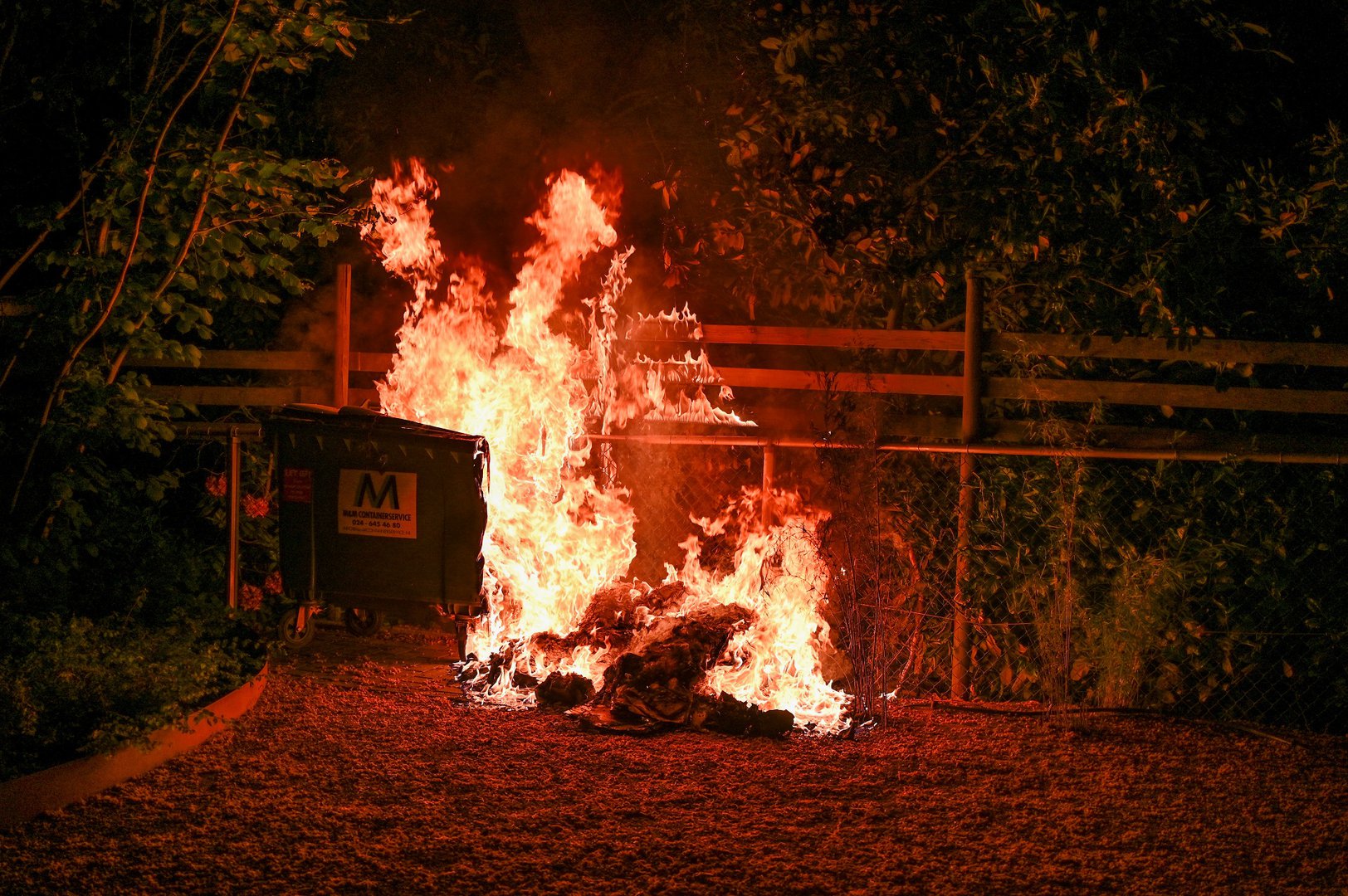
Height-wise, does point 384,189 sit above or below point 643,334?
above

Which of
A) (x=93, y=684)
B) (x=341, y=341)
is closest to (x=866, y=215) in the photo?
(x=341, y=341)

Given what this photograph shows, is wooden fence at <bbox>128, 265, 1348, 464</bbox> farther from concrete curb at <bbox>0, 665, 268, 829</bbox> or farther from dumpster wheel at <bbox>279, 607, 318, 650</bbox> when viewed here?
concrete curb at <bbox>0, 665, 268, 829</bbox>

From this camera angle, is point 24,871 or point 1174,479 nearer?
point 24,871

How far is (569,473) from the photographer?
666 centimetres

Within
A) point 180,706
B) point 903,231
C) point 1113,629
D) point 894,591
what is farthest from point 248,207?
point 1113,629

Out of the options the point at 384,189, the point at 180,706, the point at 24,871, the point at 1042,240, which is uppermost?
the point at 384,189

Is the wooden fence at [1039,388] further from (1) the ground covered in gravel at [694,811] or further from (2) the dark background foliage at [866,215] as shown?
(1) the ground covered in gravel at [694,811]

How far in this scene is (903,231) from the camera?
674 centimetres

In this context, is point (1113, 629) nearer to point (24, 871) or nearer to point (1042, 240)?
point (1042, 240)

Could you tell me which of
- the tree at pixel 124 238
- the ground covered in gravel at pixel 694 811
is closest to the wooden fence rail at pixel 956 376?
the tree at pixel 124 238

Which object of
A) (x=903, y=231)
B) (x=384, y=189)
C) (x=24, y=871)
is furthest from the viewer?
(x=384, y=189)

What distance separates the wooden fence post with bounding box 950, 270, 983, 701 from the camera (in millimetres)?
6109

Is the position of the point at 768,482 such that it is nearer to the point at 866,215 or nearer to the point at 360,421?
the point at 866,215

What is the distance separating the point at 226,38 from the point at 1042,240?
489 centimetres
